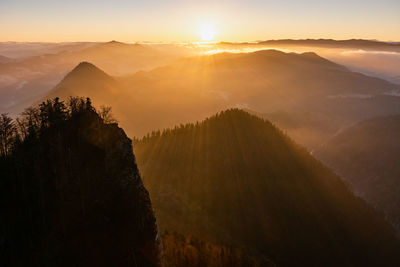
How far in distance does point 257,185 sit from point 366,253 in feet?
254

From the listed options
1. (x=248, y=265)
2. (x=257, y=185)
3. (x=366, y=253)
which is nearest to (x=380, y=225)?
(x=366, y=253)

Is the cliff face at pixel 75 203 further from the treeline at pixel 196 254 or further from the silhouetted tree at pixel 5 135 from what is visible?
the treeline at pixel 196 254

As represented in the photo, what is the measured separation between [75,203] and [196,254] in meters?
52.9

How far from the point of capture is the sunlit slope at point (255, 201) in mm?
125812

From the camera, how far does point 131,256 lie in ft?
107

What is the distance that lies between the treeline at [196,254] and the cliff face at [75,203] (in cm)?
3804

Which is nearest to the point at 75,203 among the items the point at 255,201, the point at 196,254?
the point at 196,254

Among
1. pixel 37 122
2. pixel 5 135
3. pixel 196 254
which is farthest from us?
pixel 196 254

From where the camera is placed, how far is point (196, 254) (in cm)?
7681

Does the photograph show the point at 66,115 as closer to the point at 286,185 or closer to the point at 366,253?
the point at 286,185

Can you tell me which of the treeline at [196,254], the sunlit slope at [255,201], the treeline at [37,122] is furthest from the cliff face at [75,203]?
the sunlit slope at [255,201]

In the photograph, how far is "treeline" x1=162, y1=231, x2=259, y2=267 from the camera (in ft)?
237

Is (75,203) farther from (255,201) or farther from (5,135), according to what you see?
(255,201)

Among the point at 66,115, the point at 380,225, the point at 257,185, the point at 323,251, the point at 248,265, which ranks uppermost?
the point at 66,115
